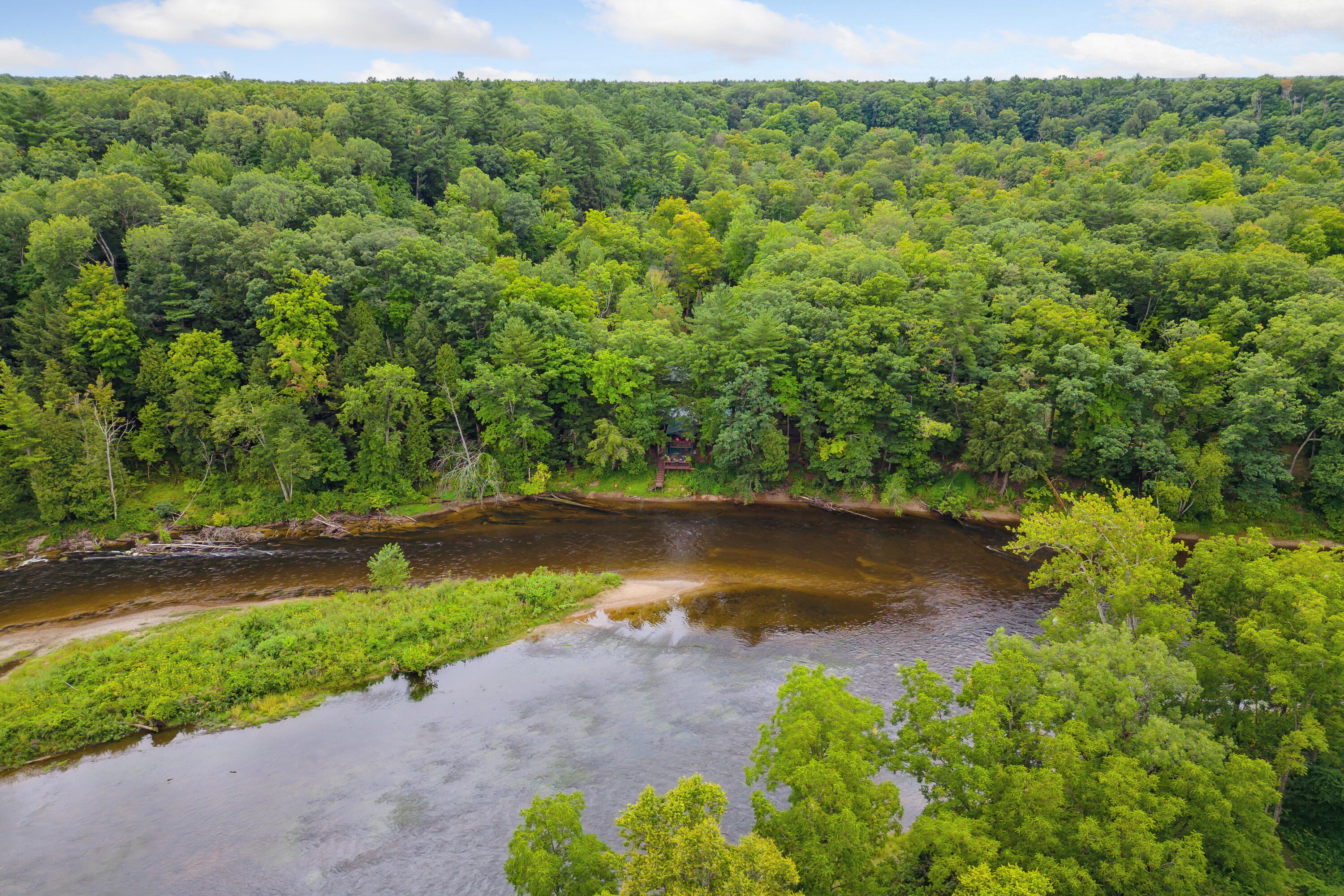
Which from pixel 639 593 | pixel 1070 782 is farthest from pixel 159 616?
pixel 1070 782

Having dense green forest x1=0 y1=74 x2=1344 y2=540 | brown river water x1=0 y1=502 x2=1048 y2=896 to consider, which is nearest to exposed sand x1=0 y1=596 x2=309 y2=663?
brown river water x1=0 y1=502 x2=1048 y2=896

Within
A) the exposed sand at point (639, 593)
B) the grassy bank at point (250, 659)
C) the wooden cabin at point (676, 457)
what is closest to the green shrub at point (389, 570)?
the grassy bank at point (250, 659)

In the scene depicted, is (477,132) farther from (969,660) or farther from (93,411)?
(969,660)

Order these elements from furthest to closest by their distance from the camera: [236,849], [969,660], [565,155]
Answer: [565,155]
[969,660]
[236,849]

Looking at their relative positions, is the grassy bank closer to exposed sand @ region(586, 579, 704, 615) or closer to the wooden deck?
exposed sand @ region(586, 579, 704, 615)

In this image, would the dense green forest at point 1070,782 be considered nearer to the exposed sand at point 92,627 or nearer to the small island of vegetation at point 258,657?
the small island of vegetation at point 258,657

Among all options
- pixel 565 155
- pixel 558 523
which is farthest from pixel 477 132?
pixel 558 523
